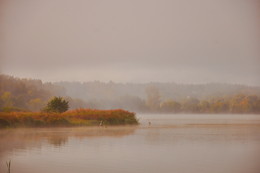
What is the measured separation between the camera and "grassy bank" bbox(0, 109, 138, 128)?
67.3 feet

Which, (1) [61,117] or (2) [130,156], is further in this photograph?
(1) [61,117]

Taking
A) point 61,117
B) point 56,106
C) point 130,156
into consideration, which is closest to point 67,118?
point 61,117

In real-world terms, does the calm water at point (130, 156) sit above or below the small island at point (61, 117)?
below

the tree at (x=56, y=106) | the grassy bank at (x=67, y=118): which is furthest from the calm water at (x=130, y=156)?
the tree at (x=56, y=106)

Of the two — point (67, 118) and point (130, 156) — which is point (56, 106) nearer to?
point (67, 118)

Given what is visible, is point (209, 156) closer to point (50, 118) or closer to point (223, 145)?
point (223, 145)

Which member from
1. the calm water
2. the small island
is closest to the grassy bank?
the small island

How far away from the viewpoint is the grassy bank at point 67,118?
20516 mm

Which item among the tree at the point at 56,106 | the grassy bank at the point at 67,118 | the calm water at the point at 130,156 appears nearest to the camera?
the calm water at the point at 130,156

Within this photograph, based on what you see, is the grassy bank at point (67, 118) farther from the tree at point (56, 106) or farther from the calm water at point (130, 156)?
the calm water at point (130, 156)

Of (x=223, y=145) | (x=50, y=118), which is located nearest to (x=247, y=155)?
(x=223, y=145)

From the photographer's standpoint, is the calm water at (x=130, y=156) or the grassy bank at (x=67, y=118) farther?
the grassy bank at (x=67, y=118)

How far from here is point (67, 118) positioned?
75.5 ft

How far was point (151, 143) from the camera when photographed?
1365 centimetres
